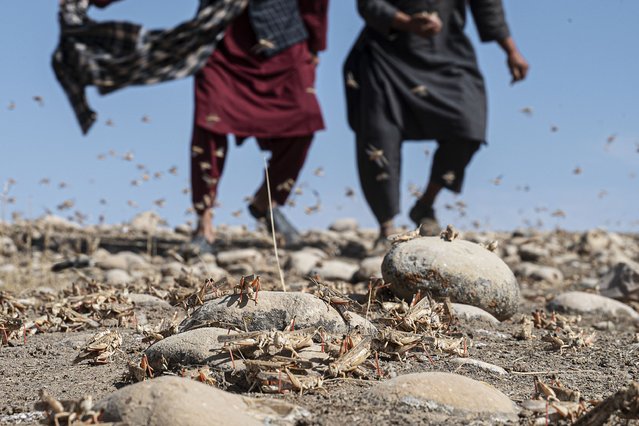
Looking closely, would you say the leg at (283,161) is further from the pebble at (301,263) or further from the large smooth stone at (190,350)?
the large smooth stone at (190,350)

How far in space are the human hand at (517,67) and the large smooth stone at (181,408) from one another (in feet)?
17.9

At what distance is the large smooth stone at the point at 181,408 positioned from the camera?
1.73 metres

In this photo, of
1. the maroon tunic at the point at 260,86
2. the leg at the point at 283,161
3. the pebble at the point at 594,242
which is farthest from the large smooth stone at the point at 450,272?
the pebble at the point at 594,242

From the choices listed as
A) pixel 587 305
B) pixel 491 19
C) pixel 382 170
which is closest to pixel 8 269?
pixel 382 170

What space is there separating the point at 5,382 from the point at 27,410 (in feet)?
1.33

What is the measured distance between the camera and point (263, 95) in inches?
276

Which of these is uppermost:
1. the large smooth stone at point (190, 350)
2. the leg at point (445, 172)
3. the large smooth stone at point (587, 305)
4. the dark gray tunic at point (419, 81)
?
the dark gray tunic at point (419, 81)

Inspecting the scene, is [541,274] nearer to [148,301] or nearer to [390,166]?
[390,166]

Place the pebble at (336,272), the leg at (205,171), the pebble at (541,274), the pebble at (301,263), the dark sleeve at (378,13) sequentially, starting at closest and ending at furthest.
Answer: the pebble at (336,272) → the pebble at (301,263) → the pebble at (541,274) → the dark sleeve at (378,13) → the leg at (205,171)

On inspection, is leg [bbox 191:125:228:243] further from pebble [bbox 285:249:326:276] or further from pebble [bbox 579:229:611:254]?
pebble [bbox 579:229:611:254]

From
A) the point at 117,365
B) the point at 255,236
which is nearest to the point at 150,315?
the point at 117,365

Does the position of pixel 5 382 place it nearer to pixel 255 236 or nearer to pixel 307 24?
pixel 307 24

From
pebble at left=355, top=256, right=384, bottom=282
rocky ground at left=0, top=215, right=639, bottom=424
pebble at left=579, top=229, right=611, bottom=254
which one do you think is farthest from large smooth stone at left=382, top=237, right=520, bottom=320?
pebble at left=579, top=229, right=611, bottom=254

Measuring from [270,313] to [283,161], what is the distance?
4763 mm
